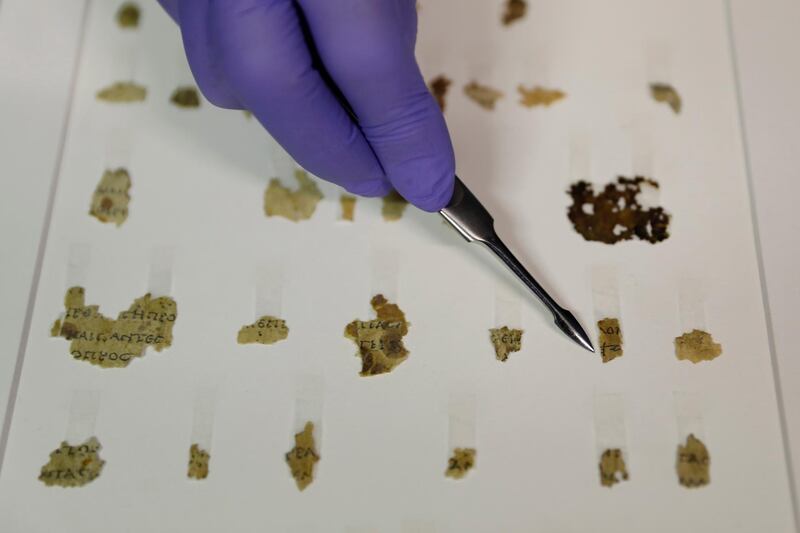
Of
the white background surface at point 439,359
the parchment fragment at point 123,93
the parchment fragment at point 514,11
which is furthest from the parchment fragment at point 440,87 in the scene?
the parchment fragment at point 123,93

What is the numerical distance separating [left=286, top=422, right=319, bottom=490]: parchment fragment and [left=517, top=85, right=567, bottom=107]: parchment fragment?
54 centimetres

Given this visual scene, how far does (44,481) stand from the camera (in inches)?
33.8

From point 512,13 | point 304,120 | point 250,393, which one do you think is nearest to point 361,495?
point 250,393

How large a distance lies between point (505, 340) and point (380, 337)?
158 millimetres

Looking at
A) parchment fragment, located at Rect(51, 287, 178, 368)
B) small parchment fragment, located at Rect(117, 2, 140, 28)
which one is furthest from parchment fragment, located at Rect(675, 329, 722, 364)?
small parchment fragment, located at Rect(117, 2, 140, 28)

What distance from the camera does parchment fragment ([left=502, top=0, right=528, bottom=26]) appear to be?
1087mm

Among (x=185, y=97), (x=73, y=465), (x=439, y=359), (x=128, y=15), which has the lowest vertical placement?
(x=73, y=465)

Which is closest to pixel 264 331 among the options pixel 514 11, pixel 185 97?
A: pixel 185 97

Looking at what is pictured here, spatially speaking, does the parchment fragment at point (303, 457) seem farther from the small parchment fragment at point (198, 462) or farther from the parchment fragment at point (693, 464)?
the parchment fragment at point (693, 464)

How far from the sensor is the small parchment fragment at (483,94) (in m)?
1.03

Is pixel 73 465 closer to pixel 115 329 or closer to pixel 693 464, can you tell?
pixel 115 329

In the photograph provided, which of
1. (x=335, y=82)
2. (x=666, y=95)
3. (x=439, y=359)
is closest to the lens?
(x=335, y=82)

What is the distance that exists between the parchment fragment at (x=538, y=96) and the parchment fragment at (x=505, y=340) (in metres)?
0.34

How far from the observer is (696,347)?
89 centimetres
